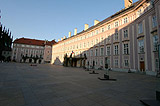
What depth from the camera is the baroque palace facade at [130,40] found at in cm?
1683

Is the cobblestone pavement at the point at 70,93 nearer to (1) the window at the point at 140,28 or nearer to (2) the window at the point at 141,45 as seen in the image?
(2) the window at the point at 141,45

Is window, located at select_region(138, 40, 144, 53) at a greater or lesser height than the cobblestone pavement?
greater

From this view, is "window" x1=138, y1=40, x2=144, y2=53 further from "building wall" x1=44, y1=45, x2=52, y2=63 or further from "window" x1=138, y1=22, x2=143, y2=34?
"building wall" x1=44, y1=45, x2=52, y2=63

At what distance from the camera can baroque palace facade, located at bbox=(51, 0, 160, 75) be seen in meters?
16.8

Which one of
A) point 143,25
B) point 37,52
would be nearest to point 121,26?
point 143,25

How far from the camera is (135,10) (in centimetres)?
2242

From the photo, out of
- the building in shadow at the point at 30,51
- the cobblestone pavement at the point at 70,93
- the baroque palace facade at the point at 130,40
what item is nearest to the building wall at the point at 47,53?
the building in shadow at the point at 30,51

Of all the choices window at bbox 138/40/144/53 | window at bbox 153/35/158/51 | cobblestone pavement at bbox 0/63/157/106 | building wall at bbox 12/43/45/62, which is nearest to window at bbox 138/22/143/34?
window at bbox 138/40/144/53

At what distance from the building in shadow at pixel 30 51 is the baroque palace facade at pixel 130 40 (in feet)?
155

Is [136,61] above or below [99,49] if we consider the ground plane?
below

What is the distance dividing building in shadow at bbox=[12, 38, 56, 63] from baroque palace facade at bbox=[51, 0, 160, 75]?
47.2 metres

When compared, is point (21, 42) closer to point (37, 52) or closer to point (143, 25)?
point (37, 52)

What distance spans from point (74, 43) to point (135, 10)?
29847 mm

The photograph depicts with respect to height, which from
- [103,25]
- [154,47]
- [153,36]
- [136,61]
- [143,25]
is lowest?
[136,61]
